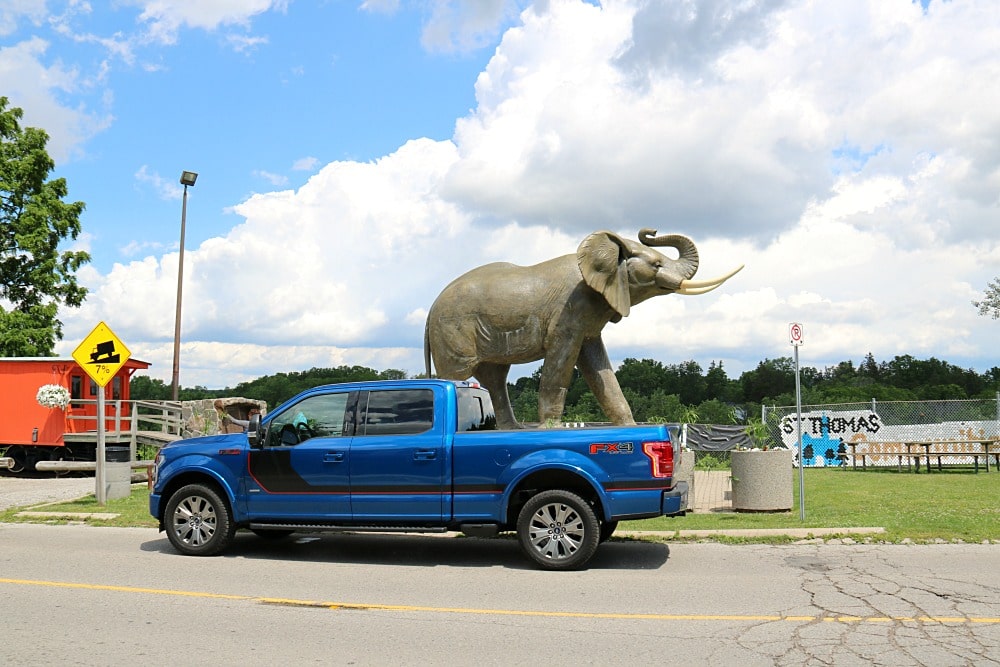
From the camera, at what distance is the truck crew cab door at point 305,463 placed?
29.3 ft

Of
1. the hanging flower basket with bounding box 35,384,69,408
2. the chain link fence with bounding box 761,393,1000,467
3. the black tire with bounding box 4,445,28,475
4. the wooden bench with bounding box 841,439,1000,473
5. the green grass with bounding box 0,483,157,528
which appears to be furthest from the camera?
the black tire with bounding box 4,445,28,475

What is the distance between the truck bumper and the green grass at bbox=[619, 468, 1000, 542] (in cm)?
208

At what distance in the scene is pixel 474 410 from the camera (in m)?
9.55

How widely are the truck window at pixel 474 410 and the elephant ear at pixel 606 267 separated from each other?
379 centimetres

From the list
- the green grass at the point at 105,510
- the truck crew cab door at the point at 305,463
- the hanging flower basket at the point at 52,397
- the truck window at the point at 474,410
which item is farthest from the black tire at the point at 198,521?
the hanging flower basket at the point at 52,397

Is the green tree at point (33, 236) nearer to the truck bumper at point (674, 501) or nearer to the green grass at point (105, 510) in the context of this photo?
the green grass at point (105, 510)

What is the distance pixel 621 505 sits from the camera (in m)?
8.30

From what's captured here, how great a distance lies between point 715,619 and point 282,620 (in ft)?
10.3

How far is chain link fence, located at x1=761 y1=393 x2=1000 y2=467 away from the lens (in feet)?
75.6

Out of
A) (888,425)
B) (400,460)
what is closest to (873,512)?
(400,460)

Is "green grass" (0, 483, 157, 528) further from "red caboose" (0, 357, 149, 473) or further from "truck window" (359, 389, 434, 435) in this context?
"red caboose" (0, 357, 149, 473)

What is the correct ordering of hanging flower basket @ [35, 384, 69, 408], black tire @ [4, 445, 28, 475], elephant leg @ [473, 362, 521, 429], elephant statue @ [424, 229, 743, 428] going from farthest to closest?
1. black tire @ [4, 445, 28, 475]
2. hanging flower basket @ [35, 384, 69, 408]
3. elephant leg @ [473, 362, 521, 429]
4. elephant statue @ [424, 229, 743, 428]

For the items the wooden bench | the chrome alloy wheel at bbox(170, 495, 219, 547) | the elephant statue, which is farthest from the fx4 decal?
the wooden bench

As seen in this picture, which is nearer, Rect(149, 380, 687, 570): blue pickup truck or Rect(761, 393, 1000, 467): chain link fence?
Rect(149, 380, 687, 570): blue pickup truck
